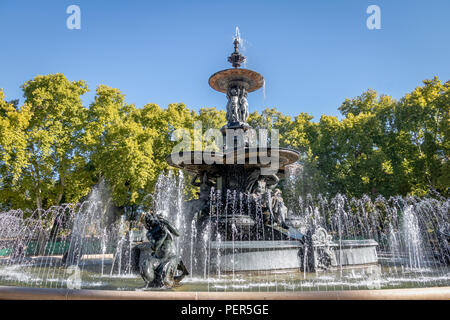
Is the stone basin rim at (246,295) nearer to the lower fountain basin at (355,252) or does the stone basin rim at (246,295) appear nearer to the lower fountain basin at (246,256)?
the lower fountain basin at (246,256)

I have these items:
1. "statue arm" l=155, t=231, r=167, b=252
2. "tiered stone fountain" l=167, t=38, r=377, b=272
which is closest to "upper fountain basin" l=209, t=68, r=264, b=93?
"tiered stone fountain" l=167, t=38, r=377, b=272

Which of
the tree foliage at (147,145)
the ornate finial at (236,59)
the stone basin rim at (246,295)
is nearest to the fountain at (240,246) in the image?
the ornate finial at (236,59)

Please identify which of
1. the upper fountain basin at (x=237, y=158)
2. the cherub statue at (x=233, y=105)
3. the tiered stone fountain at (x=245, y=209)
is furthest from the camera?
the cherub statue at (x=233, y=105)

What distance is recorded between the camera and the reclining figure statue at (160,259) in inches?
218

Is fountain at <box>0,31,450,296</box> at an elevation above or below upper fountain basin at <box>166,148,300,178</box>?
below

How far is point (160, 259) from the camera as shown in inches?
225

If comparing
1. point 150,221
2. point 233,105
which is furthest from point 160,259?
point 233,105

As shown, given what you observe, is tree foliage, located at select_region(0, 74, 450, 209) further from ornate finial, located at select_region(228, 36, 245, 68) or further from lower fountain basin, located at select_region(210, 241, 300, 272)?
lower fountain basin, located at select_region(210, 241, 300, 272)

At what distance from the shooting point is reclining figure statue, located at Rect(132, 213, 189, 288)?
5.54 metres

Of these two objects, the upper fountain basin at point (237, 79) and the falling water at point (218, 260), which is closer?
the falling water at point (218, 260)

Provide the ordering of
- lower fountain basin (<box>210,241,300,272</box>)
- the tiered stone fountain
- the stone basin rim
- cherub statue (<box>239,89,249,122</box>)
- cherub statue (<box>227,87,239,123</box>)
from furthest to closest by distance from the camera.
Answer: cherub statue (<box>239,89,249,122</box>) < cherub statue (<box>227,87,239,123</box>) < the tiered stone fountain < lower fountain basin (<box>210,241,300,272</box>) < the stone basin rim

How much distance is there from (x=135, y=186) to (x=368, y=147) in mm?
20320

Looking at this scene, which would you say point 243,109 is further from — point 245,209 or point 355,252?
point 355,252
